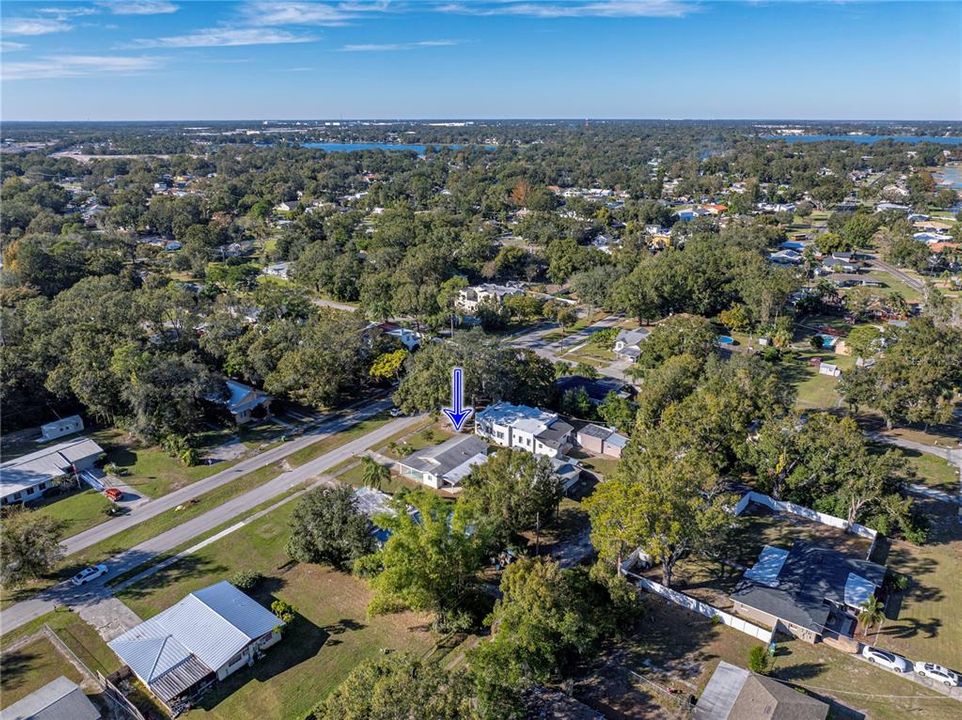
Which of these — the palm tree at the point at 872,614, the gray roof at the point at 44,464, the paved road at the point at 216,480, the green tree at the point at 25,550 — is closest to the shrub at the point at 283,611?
the green tree at the point at 25,550

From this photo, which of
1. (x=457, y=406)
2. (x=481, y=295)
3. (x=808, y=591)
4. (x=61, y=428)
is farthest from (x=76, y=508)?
(x=481, y=295)

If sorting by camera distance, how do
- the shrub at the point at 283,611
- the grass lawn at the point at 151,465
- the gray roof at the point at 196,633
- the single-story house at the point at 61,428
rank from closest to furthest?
the gray roof at the point at 196,633
the shrub at the point at 283,611
the grass lawn at the point at 151,465
the single-story house at the point at 61,428

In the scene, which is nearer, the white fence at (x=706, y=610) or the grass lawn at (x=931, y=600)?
the grass lawn at (x=931, y=600)

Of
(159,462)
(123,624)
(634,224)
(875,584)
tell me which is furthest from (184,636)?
(634,224)

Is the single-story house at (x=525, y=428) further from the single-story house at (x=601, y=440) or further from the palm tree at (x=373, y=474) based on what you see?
the palm tree at (x=373, y=474)

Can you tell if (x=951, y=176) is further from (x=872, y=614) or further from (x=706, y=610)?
(x=706, y=610)

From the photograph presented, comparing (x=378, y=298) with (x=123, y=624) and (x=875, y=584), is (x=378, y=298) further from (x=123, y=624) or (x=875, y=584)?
(x=875, y=584)
